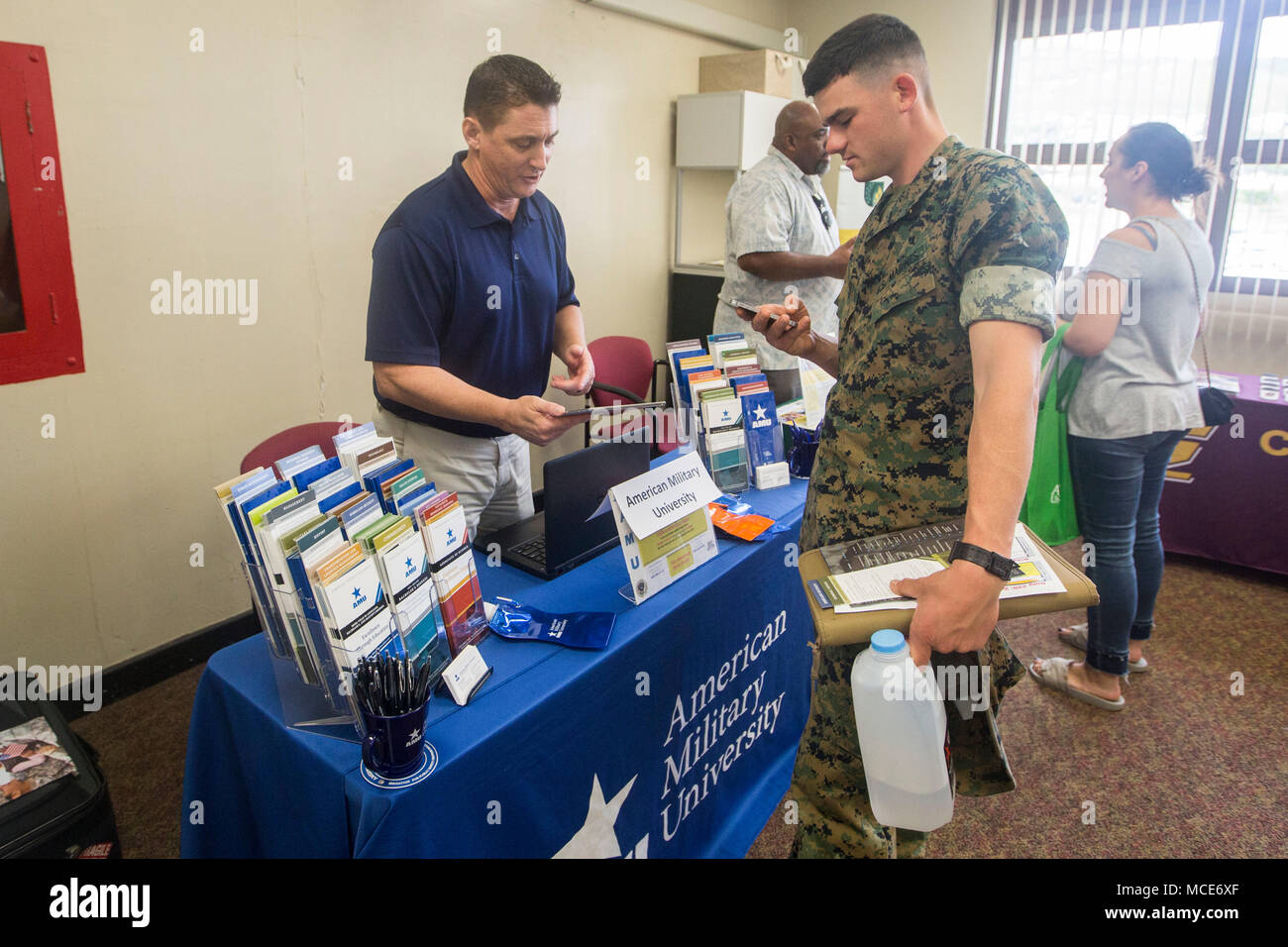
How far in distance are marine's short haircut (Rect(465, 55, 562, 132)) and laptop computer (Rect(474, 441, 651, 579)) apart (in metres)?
0.73

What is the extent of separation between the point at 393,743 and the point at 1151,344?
215cm

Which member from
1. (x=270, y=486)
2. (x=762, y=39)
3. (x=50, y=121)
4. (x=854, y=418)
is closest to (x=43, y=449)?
(x=50, y=121)

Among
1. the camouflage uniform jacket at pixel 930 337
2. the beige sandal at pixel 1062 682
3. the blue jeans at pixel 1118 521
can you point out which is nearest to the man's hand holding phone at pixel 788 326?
the camouflage uniform jacket at pixel 930 337

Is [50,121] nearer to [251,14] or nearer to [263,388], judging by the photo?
[251,14]

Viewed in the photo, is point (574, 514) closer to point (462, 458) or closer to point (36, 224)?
point (462, 458)

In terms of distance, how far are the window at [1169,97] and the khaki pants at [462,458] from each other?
2.94 meters

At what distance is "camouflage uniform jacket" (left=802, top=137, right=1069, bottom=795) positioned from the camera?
3.54 feet

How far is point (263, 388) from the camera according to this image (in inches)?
105

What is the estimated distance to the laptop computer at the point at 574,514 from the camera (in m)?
1.47

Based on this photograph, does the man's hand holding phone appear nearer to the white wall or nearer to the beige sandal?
the beige sandal

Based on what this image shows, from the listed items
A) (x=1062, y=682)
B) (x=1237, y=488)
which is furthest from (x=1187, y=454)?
(x=1062, y=682)

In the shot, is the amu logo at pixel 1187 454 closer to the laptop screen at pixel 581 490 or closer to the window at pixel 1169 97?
the window at pixel 1169 97
